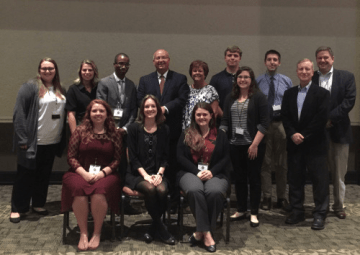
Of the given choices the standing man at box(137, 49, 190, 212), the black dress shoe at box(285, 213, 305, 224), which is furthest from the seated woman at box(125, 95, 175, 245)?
the black dress shoe at box(285, 213, 305, 224)

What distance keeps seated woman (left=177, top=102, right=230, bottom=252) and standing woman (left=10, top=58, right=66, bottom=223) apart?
1363 mm

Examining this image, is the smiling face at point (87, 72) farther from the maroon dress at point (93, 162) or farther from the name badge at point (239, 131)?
the name badge at point (239, 131)

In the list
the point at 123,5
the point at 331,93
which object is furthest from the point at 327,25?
the point at 123,5

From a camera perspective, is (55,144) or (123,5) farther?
(123,5)

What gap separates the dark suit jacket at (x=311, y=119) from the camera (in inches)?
131

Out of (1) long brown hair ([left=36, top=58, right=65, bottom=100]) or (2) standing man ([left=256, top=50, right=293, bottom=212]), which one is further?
(2) standing man ([left=256, top=50, right=293, bottom=212])

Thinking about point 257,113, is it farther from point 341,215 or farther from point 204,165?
point 341,215

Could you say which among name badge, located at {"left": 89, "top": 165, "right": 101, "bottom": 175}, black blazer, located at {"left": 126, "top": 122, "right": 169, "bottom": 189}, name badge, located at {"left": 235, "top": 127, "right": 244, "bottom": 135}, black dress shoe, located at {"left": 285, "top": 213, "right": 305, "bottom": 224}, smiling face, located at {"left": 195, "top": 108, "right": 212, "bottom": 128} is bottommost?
black dress shoe, located at {"left": 285, "top": 213, "right": 305, "bottom": 224}

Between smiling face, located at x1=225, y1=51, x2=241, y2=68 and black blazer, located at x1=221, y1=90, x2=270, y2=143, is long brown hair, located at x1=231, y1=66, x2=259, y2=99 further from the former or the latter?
smiling face, located at x1=225, y1=51, x2=241, y2=68

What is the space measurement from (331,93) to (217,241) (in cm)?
188

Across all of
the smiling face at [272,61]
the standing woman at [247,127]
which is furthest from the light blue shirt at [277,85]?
the standing woman at [247,127]

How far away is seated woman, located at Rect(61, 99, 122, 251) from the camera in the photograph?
2.88m

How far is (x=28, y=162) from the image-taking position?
3.45 meters

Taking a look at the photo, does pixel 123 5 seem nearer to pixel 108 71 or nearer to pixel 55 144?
pixel 108 71
